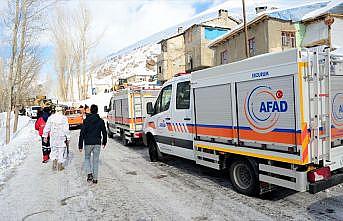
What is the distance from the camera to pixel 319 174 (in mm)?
5035

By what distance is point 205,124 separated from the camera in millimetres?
6996

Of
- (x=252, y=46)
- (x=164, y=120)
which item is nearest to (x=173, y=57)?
(x=252, y=46)

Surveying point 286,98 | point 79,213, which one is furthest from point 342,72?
point 79,213

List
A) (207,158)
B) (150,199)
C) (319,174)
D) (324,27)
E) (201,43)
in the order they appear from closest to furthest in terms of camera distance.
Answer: (319,174) < (150,199) < (207,158) < (324,27) < (201,43)

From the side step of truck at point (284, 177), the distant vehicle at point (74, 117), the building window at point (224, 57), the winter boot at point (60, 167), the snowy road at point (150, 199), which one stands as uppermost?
the building window at point (224, 57)

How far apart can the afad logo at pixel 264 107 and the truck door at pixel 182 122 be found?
2108 mm

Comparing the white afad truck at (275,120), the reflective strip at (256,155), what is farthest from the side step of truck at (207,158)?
the reflective strip at (256,155)

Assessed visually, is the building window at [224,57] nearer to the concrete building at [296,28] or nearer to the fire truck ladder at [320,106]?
the concrete building at [296,28]

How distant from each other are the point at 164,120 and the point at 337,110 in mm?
4709

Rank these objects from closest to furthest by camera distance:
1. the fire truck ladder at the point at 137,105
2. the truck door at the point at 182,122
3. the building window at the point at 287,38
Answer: the truck door at the point at 182,122, the fire truck ladder at the point at 137,105, the building window at the point at 287,38

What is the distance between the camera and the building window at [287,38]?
2464cm

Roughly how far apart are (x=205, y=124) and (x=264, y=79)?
2.01 metres

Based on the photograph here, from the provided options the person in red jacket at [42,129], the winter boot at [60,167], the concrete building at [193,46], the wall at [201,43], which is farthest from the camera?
the concrete building at [193,46]

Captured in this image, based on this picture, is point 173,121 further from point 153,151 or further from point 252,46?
point 252,46
